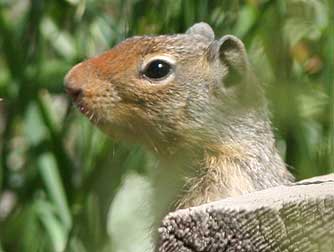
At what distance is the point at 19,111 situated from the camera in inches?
129

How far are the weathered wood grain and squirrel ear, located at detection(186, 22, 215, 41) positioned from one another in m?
1.53

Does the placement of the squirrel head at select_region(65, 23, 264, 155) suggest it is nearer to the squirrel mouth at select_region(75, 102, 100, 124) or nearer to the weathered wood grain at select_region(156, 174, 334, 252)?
the squirrel mouth at select_region(75, 102, 100, 124)

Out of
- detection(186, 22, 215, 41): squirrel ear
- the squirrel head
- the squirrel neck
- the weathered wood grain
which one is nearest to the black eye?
the squirrel head

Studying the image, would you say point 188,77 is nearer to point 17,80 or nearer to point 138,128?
point 138,128

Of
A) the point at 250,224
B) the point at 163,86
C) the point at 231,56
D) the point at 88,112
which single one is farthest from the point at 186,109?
the point at 250,224

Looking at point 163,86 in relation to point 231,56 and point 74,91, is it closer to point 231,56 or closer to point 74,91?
point 231,56

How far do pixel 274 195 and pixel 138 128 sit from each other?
148 centimetres

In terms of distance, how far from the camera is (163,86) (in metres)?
3.09

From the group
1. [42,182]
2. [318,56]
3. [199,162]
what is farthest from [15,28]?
[318,56]

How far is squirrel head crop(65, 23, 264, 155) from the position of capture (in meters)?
2.93

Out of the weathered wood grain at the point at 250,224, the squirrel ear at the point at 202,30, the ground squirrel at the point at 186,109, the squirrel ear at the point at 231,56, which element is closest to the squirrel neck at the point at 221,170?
the ground squirrel at the point at 186,109

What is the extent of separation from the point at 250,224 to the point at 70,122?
1.89 meters

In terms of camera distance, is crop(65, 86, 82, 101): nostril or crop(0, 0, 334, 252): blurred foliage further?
crop(65, 86, 82, 101): nostril

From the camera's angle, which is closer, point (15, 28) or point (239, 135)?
point (239, 135)
